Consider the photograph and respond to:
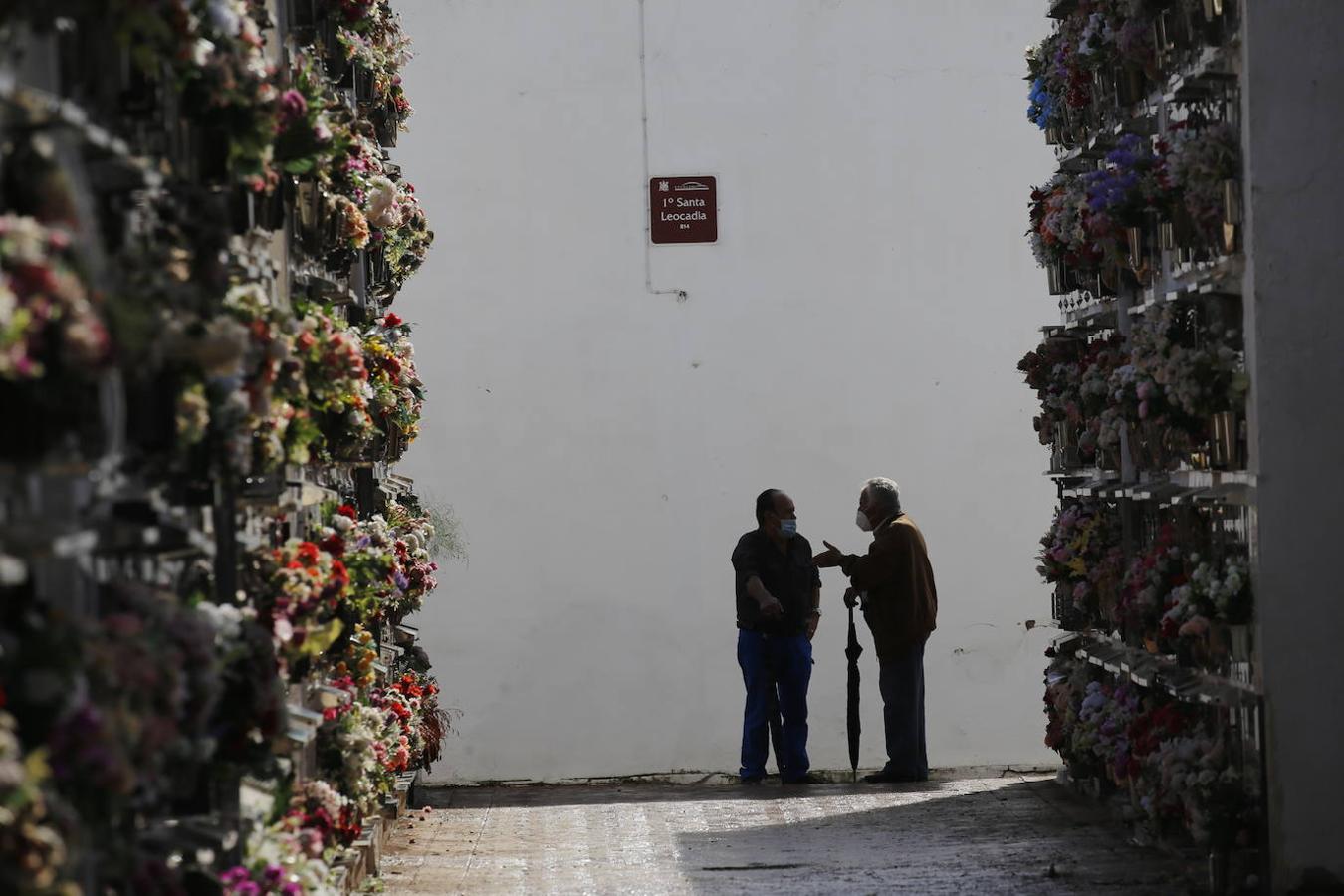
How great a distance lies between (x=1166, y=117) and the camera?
9844 millimetres

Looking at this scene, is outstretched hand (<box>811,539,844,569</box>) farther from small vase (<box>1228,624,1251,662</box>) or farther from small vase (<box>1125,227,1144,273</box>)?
small vase (<box>1228,624,1251,662</box>)

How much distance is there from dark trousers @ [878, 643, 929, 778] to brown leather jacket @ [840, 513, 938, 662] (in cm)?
9

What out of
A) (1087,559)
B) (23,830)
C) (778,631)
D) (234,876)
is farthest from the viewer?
(778,631)

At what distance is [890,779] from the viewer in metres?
13.7

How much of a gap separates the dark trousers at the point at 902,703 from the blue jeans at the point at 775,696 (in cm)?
56

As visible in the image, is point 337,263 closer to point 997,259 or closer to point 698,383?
point 698,383

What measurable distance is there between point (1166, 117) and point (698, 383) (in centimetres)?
636

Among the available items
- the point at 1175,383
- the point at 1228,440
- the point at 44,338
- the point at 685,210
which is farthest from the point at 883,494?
the point at 44,338

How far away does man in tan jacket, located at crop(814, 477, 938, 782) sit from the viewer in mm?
13352

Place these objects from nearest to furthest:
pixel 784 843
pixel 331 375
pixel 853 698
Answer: pixel 331 375 < pixel 784 843 < pixel 853 698

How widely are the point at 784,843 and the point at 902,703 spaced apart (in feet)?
9.75

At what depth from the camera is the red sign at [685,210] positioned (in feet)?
51.4

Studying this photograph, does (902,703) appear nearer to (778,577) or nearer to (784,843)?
(778,577)

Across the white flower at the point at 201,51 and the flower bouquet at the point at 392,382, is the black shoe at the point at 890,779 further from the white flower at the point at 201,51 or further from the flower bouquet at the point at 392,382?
the white flower at the point at 201,51
